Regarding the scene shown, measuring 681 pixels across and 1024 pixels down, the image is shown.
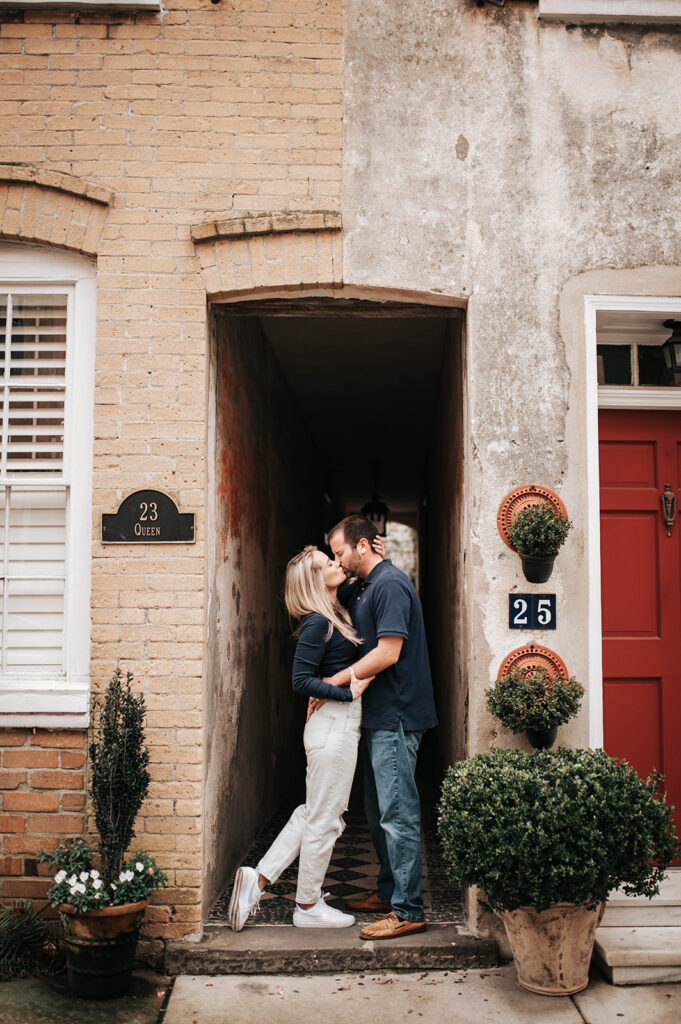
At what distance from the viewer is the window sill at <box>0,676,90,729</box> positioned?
14.6 ft

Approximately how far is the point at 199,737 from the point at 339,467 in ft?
28.4

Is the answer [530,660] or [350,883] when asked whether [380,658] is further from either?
[350,883]

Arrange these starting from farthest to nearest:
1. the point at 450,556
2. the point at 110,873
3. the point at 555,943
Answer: the point at 450,556 < the point at 110,873 < the point at 555,943

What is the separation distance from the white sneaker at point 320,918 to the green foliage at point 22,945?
1.21m

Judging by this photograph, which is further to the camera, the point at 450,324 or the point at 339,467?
the point at 339,467

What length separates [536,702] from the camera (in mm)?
4180

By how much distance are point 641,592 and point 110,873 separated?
10.2 feet

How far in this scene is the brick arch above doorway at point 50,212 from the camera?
15.0 ft

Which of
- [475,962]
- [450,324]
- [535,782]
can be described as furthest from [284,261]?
[475,962]

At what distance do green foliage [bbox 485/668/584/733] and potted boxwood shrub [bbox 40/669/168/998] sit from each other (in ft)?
5.70

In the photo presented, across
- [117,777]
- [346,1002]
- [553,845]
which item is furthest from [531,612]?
[117,777]

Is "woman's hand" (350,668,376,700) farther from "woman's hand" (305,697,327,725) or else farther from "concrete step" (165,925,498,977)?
"concrete step" (165,925,498,977)

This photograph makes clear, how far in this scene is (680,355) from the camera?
4930mm

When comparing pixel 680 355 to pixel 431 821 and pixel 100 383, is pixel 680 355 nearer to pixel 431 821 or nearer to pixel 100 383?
pixel 100 383
